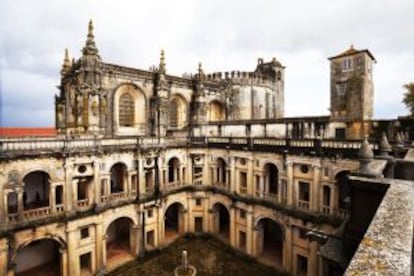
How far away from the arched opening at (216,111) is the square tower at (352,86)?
15.2 meters

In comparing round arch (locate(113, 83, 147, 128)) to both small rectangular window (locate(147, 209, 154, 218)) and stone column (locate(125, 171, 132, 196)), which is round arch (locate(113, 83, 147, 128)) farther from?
small rectangular window (locate(147, 209, 154, 218))

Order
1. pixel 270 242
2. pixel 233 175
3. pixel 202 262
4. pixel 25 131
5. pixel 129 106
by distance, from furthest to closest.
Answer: pixel 25 131 < pixel 129 106 < pixel 270 242 < pixel 233 175 < pixel 202 262

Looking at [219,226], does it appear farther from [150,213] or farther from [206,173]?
[150,213]

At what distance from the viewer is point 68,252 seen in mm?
18906

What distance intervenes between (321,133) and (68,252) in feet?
82.5

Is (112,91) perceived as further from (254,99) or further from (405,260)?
(405,260)

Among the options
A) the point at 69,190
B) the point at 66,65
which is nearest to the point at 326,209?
the point at 69,190

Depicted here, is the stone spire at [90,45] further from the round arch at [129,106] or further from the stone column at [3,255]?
the stone column at [3,255]

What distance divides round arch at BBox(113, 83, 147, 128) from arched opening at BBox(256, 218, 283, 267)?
17227mm

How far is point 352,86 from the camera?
24406 millimetres

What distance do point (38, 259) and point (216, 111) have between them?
26955 millimetres

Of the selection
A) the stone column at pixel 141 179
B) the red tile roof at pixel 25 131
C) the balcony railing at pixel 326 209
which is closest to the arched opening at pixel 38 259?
the stone column at pixel 141 179

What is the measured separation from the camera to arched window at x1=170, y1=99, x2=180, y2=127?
3155cm

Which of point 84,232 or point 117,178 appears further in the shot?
point 117,178
